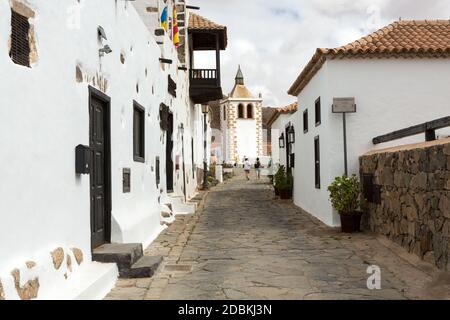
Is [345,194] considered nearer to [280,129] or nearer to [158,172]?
[158,172]

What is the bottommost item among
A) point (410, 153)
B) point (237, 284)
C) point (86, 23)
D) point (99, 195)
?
point (237, 284)

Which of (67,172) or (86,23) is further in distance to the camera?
(86,23)

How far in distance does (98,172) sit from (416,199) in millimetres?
4375

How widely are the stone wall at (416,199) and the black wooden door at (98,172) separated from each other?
4213mm

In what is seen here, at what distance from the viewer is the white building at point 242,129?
60406 millimetres

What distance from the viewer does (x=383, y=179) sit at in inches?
348

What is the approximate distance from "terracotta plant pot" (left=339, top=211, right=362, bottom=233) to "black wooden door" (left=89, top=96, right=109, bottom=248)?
16.1 feet

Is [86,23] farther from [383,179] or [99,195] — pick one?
[383,179]

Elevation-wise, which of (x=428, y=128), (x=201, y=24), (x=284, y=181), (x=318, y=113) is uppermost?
(x=201, y=24)

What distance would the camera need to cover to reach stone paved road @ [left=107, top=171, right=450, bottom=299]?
547 cm

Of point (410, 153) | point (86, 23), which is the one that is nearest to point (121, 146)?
point (86, 23)

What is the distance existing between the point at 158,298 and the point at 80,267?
0.87 m

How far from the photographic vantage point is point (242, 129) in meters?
60.9

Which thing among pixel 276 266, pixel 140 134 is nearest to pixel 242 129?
pixel 140 134
